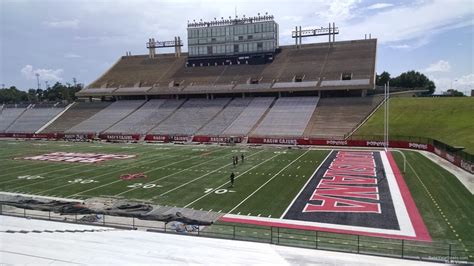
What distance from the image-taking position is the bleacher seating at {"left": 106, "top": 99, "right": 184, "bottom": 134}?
212ft

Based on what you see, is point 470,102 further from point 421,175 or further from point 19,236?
point 19,236

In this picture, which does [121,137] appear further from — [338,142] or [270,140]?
[338,142]

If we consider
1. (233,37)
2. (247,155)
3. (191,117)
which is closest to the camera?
(247,155)

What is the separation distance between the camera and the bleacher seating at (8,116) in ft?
251

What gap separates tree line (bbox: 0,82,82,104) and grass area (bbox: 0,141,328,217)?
92480 millimetres

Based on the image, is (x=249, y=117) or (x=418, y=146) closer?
(x=418, y=146)

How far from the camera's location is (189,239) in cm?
1329

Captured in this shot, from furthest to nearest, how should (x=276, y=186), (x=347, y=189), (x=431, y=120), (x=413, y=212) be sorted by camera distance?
(x=431, y=120) → (x=276, y=186) → (x=347, y=189) → (x=413, y=212)

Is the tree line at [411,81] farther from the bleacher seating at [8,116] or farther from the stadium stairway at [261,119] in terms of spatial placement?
the bleacher seating at [8,116]

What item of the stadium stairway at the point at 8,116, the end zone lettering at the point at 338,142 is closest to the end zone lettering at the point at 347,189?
the end zone lettering at the point at 338,142

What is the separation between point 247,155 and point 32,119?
54.8 meters

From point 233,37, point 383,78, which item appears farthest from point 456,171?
point 383,78

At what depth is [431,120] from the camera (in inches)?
2092

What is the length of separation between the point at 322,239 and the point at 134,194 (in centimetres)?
1321
